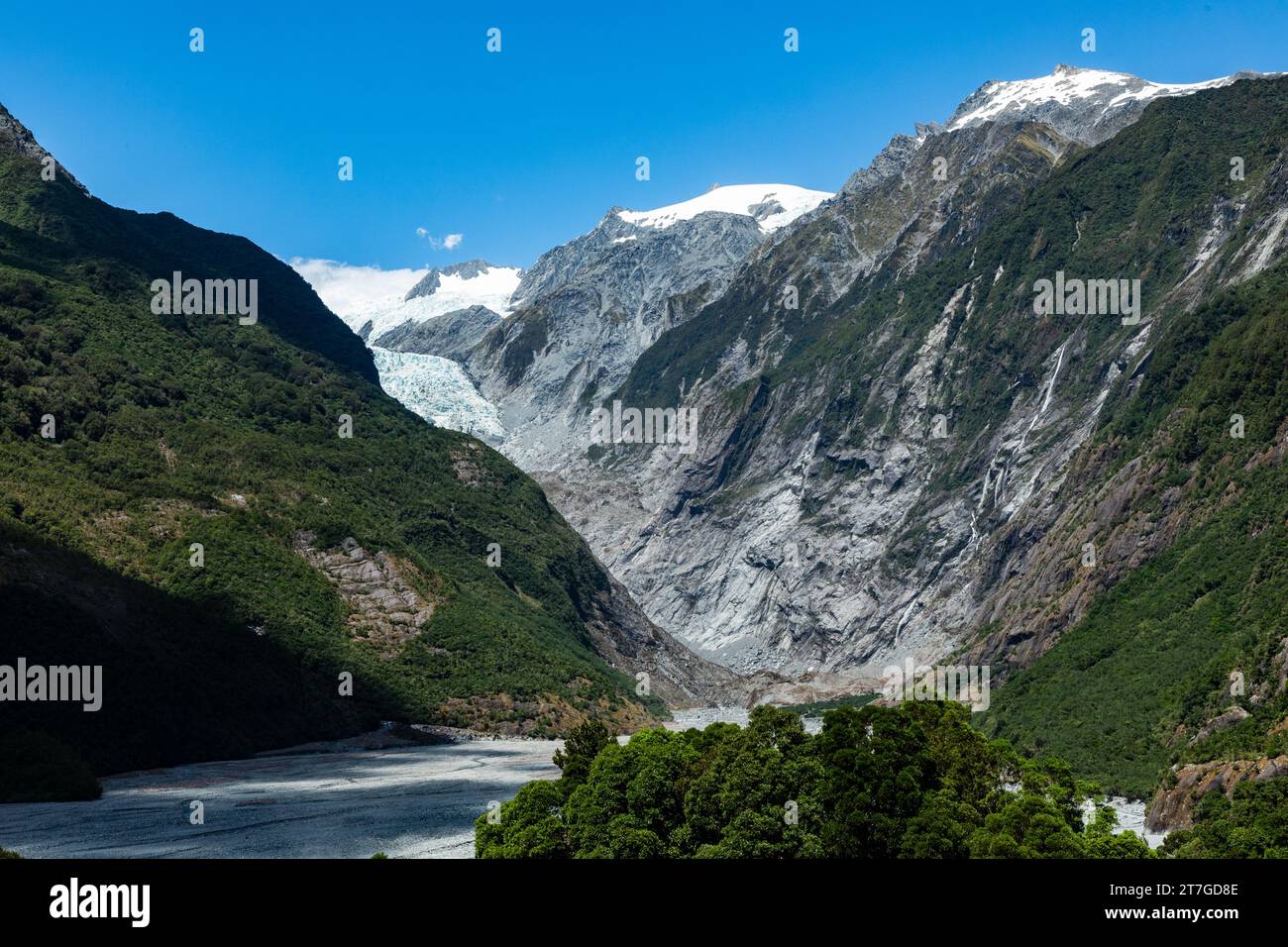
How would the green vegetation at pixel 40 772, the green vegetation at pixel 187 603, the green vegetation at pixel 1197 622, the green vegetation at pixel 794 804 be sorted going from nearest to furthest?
the green vegetation at pixel 794 804
the green vegetation at pixel 40 772
the green vegetation at pixel 1197 622
the green vegetation at pixel 187 603

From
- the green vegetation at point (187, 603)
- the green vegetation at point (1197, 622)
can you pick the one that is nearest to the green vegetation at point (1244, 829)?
the green vegetation at point (1197, 622)

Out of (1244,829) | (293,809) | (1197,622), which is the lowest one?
(293,809)

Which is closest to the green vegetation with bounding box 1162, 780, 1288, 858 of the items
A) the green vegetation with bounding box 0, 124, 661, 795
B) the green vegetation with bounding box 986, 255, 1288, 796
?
the green vegetation with bounding box 986, 255, 1288, 796

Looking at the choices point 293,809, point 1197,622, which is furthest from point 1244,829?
point 1197,622

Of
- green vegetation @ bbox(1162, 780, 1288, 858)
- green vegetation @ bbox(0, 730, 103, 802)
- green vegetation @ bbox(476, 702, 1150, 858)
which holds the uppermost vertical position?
green vegetation @ bbox(476, 702, 1150, 858)

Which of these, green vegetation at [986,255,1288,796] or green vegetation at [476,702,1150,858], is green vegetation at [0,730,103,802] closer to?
green vegetation at [476,702,1150,858]

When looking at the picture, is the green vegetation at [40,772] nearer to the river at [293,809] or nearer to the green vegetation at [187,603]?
the green vegetation at [187,603]

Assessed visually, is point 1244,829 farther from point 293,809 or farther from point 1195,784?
point 293,809

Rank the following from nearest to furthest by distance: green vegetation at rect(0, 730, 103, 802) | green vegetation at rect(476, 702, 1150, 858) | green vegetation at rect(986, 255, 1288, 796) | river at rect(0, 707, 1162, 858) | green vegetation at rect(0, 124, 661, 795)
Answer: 1. green vegetation at rect(476, 702, 1150, 858)
2. river at rect(0, 707, 1162, 858)
3. green vegetation at rect(0, 730, 103, 802)
4. green vegetation at rect(986, 255, 1288, 796)
5. green vegetation at rect(0, 124, 661, 795)

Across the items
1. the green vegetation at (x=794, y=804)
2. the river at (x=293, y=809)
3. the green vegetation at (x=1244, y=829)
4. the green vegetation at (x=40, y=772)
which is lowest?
the river at (x=293, y=809)
